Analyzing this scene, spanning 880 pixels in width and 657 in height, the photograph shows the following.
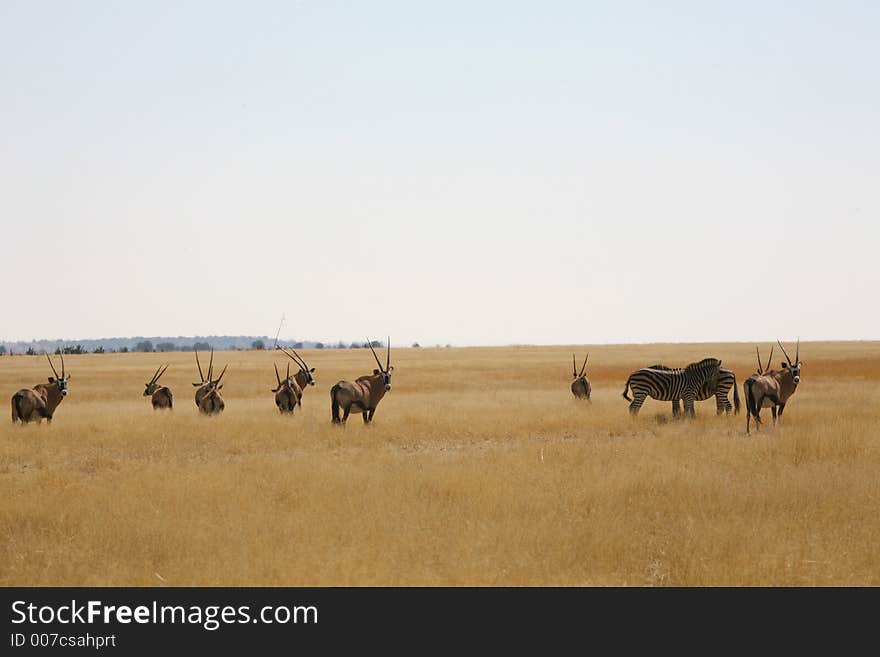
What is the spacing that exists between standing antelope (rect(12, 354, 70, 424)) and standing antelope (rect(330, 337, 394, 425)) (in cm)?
719

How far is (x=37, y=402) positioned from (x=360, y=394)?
872 cm

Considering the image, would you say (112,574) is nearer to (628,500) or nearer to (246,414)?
(628,500)

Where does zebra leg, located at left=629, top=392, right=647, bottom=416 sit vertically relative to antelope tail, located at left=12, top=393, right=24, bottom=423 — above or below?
below

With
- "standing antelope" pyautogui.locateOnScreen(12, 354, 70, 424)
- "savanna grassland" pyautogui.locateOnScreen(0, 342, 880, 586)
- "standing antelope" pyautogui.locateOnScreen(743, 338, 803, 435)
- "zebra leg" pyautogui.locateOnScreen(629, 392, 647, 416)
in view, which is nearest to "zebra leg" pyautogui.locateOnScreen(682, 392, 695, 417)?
"zebra leg" pyautogui.locateOnScreen(629, 392, 647, 416)

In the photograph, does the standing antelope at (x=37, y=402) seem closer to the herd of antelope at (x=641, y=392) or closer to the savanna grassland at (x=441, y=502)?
the herd of antelope at (x=641, y=392)

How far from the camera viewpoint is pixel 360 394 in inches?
903

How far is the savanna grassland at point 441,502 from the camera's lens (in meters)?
9.04

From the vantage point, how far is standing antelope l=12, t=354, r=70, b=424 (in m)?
22.8

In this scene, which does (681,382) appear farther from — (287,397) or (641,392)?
(287,397)

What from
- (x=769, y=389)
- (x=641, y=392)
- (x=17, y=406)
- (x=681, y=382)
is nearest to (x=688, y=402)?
(x=681, y=382)

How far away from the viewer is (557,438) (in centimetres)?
2128

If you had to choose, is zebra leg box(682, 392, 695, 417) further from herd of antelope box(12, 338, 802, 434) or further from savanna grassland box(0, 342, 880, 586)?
savanna grassland box(0, 342, 880, 586)
